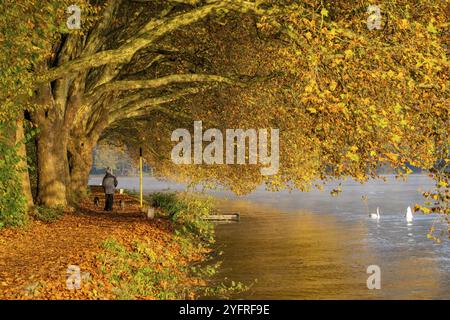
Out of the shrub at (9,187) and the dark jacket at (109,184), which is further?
the dark jacket at (109,184)

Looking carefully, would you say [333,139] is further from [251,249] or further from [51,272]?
[251,249]

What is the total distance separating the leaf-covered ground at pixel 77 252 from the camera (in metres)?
13.5

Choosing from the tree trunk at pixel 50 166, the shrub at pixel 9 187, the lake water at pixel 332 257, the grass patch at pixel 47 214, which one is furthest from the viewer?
the tree trunk at pixel 50 166

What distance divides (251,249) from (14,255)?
36.1ft

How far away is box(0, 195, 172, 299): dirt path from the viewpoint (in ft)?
43.7

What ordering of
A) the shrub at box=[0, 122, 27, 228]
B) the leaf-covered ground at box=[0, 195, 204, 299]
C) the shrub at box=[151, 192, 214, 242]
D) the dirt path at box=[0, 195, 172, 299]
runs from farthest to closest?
the shrub at box=[151, 192, 214, 242]
the shrub at box=[0, 122, 27, 228]
the leaf-covered ground at box=[0, 195, 204, 299]
the dirt path at box=[0, 195, 172, 299]

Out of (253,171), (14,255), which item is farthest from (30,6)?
(253,171)

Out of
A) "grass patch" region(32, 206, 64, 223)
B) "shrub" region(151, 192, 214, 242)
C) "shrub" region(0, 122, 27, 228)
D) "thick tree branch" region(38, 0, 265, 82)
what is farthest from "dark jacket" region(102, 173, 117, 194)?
"thick tree branch" region(38, 0, 265, 82)

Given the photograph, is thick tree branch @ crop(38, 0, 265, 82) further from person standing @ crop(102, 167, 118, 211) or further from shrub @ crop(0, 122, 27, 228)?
person standing @ crop(102, 167, 118, 211)

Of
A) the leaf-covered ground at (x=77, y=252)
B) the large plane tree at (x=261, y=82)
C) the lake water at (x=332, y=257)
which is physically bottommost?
the lake water at (x=332, y=257)

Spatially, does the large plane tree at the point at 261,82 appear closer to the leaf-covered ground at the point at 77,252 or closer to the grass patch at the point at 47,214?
the grass patch at the point at 47,214

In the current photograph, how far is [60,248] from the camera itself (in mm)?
19172

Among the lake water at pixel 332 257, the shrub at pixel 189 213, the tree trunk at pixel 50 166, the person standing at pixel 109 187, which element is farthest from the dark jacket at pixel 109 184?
the lake water at pixel 332 257
